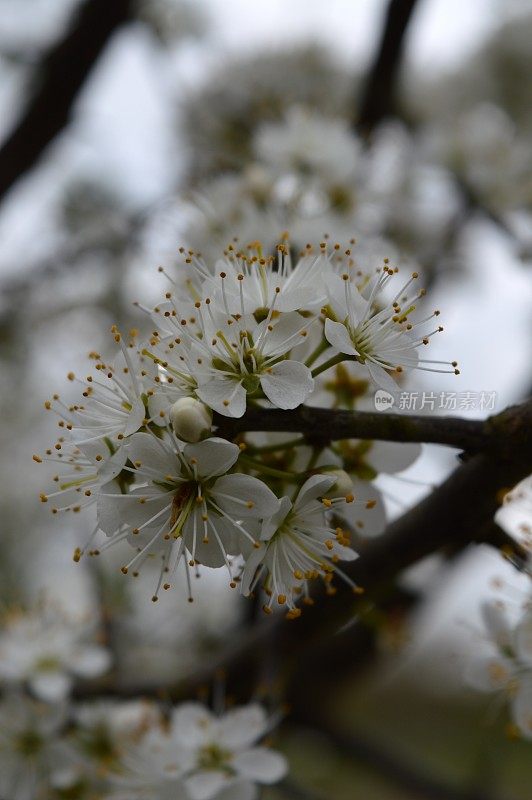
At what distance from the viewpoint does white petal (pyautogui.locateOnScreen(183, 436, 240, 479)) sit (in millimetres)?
715

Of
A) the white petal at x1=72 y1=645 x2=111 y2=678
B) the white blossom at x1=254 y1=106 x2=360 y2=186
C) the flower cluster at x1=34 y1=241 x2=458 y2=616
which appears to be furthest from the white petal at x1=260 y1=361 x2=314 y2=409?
the white blossom at x1=254 y1=106 x2=360 y2=186

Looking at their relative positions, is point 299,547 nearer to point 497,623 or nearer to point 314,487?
point 314,487

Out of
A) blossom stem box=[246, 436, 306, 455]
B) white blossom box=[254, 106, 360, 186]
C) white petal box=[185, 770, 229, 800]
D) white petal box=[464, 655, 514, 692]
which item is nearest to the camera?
blossom stem box=[246, 436, 306, 455]

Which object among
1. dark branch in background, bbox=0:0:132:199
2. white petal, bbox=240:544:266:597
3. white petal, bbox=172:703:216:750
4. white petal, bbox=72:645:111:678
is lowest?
white petal, bbox=172:703:216:750

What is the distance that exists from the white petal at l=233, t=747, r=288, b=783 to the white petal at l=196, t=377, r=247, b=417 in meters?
0.49

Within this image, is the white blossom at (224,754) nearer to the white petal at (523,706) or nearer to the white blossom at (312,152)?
the white petal at (523,706)

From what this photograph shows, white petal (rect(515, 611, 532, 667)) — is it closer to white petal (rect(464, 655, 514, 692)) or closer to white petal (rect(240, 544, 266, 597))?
white petal (rect(464, 655, 514, 692))

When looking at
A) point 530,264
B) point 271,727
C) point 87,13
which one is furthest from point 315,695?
point 87,13

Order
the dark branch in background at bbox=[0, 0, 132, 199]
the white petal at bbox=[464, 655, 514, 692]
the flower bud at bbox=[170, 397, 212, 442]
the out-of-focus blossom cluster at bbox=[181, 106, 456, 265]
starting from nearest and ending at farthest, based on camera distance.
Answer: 1. the flower bud at bbox=[170, 397, 212, 442]
2. the white petal at bbox=[464, 655, 514, 692]
3. the out-of-focus blossom cluster at bbox=[181, 106, 456, 265]
4. the dark branch in background at bbox=[0, 0, 132, 199]

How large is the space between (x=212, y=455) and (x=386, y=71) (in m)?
1.69

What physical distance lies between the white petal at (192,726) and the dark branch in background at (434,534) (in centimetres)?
15

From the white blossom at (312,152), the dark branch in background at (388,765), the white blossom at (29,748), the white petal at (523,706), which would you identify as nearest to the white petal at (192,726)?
the white blossom at (29,748)

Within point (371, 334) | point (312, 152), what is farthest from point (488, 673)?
point (312, 152)

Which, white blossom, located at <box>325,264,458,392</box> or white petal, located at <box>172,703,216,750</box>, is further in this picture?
white petal, located at <box>172,703,216,750</box>
